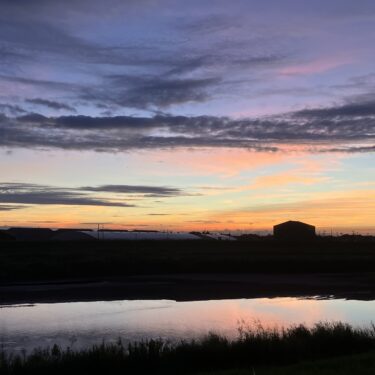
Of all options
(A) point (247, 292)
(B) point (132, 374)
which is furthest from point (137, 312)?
(B) point (132, 374)

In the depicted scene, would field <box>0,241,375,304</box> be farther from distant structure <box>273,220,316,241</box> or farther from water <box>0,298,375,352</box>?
distant structure <box>273,220,316,241</box>

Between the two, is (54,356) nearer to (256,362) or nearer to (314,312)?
(256,362)

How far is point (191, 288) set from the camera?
36312 mm

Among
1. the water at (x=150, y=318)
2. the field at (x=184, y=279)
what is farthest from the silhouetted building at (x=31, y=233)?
the water at (x=150, y=318)

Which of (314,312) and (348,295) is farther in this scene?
(348,295)

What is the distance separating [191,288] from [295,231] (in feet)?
242

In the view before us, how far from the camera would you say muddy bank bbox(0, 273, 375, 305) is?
32062mm

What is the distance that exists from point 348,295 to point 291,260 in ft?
64.2

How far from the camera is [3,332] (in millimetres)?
20781

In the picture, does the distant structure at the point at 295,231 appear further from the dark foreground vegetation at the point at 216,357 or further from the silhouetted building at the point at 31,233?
the dark foreground vegetation at the point at 216,357

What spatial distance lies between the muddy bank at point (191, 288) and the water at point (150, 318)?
87.9 inches

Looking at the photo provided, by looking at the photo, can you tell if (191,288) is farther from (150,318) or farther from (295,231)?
(295,231)

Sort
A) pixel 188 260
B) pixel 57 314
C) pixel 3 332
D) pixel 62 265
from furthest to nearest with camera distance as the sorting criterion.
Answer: pixel 188 260 → pixel 62 265 → pixel 57 314 → pixel 3 332

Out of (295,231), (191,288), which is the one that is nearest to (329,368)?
(191,288)
